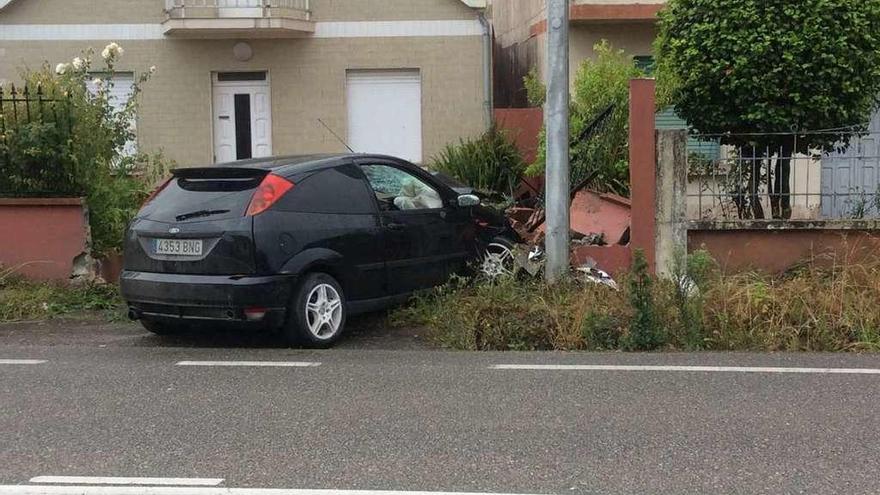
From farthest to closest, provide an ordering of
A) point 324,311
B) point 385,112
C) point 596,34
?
point 385,112, point 596,34, point 324,311

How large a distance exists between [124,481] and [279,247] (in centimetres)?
286

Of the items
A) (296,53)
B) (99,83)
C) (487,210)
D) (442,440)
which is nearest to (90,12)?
(296,53)

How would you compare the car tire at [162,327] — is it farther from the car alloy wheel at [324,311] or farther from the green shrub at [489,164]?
the green shrub at [489,164]

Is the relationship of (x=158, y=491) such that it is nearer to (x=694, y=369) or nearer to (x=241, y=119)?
(x=694, y=369)

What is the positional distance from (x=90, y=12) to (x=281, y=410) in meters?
11.8

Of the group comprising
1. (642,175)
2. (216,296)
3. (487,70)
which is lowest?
(216,296)

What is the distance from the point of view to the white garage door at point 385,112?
1530 centimetres

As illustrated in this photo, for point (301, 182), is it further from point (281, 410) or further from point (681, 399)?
point (681, 399)

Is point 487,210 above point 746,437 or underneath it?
above

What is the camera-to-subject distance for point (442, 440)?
4.81 meters

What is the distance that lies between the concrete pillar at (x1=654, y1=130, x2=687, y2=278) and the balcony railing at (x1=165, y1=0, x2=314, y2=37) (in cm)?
768

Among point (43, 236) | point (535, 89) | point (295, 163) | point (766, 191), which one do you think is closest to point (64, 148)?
point (43, 236)

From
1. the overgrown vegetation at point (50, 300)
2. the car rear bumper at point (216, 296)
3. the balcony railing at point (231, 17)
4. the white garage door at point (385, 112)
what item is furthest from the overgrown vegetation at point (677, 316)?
the balcony railing at point (231, 17)

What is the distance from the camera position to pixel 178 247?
693 cm
